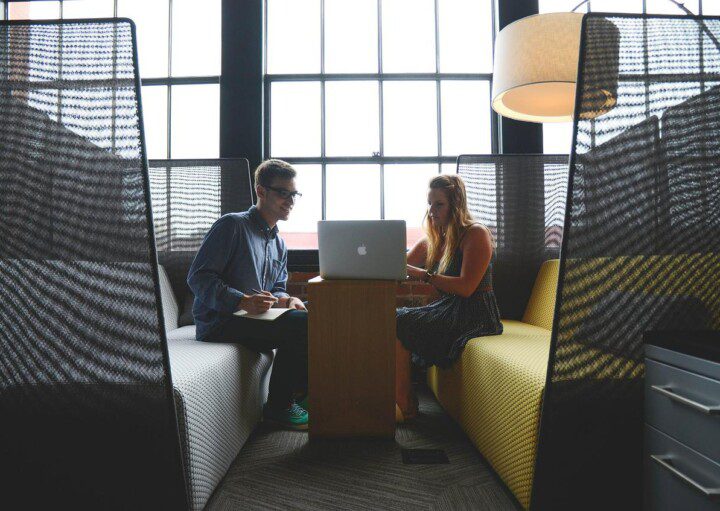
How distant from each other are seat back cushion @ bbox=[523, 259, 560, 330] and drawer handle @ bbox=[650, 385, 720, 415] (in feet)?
4.09

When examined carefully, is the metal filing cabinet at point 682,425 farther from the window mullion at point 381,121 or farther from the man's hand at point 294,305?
the window mullion at point 381,121

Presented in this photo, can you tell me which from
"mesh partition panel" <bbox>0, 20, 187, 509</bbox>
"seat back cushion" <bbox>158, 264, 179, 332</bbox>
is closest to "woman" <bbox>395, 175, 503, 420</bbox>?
"seat back cushion" <bbox>158, 264, 179, 332</bbox>

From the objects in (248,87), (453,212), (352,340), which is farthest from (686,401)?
(248,87)

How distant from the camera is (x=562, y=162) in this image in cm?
275

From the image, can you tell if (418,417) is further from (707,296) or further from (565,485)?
(707,296)

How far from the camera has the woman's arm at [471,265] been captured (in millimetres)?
2150

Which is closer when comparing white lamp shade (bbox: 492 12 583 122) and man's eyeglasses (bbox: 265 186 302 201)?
white lamp shade (bbox: 492 12 583 122)

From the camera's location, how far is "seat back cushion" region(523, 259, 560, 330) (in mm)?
2387

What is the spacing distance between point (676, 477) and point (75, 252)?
1.40 meters

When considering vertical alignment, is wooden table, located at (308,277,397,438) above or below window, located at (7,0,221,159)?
below

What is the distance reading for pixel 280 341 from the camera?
206 cm

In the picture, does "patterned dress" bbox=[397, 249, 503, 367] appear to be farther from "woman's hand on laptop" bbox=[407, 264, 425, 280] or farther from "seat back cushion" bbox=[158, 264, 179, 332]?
"seat back cushion" bbox=[158, 264, 179, 332]

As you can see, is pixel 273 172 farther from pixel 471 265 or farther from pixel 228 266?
pixel 471 265

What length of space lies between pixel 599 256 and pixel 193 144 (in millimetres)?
2802
